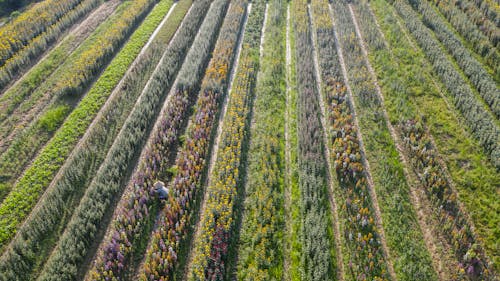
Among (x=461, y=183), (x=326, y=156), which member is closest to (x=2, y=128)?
(x=326, y=156)

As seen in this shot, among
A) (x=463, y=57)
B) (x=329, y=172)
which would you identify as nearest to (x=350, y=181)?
(x=329, y=172)

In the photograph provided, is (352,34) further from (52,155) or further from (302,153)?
(52,155)

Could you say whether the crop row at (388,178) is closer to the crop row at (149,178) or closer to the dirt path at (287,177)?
the dirt path at (287,177)

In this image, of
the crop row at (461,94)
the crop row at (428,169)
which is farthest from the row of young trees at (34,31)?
the crop row at (461,94)

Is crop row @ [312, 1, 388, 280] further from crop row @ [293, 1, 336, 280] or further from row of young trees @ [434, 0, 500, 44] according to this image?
row of young trees @ [434, 0, 500, 44]

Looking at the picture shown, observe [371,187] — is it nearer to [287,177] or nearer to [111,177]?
[287,177]

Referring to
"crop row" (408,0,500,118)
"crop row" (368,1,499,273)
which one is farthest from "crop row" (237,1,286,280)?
"crop row" (408,0,500,118)
